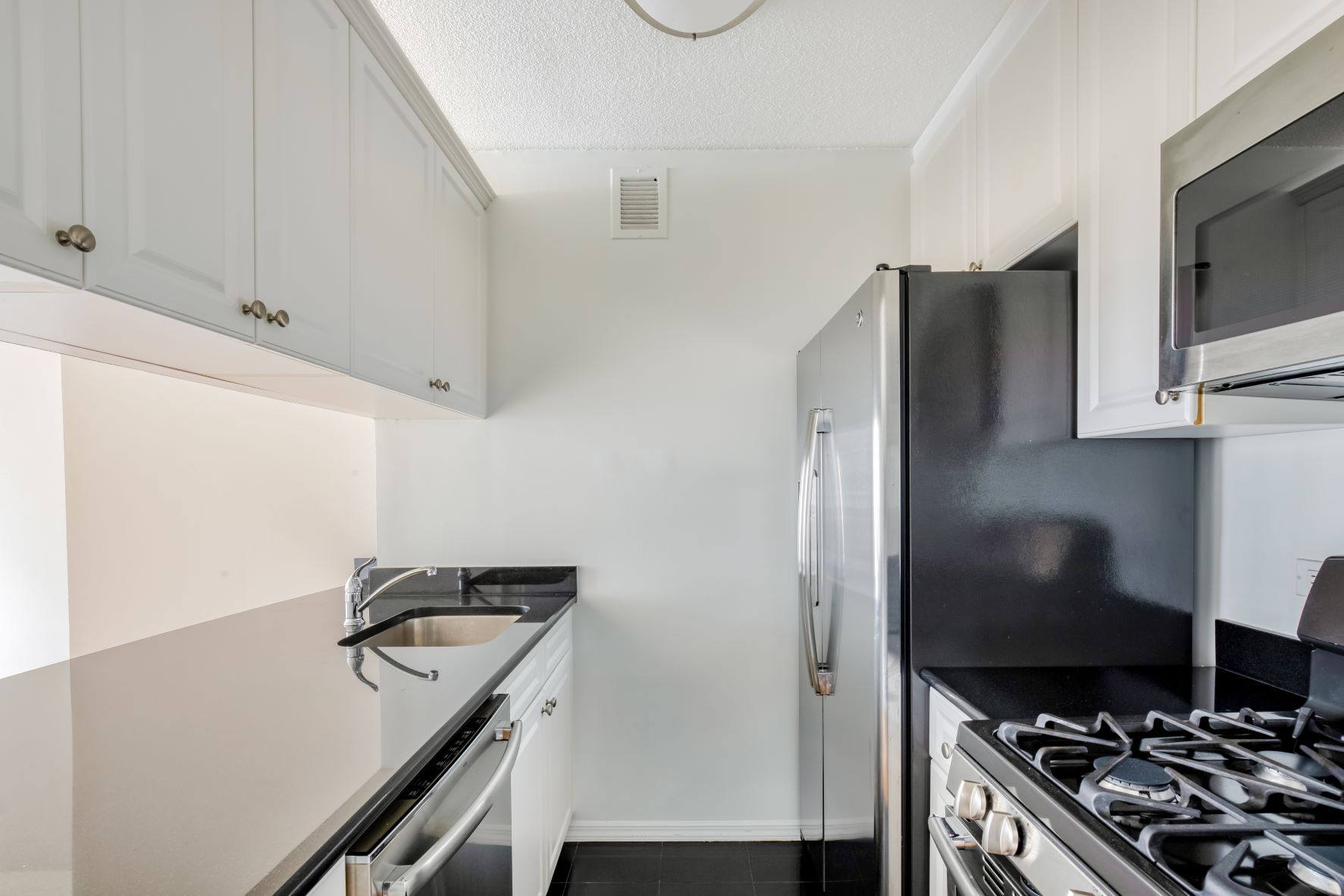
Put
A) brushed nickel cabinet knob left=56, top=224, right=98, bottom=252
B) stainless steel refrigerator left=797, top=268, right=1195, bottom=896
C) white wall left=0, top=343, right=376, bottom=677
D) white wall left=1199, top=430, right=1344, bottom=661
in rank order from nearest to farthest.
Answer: brushed nickel cabinet knob left=56, top=224, right=98, bottom=252
white wall left=1199, top=430, right=1344, bottom=661
stainless steel refrigerator left=797, top=268, right=1195, bottom=896
white wall left=0, top=343, right=376, bottom=677

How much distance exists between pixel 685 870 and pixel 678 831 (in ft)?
0.59

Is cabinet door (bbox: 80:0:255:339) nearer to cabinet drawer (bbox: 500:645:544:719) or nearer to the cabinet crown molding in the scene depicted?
the cabinet crown molding

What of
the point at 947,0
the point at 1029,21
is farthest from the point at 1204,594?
the point at 947,0

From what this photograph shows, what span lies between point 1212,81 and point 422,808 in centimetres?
176

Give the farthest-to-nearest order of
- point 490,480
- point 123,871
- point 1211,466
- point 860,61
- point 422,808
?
point 490,480 → point 860,61 → point 1211,466 → point 422,808 → point 123,871

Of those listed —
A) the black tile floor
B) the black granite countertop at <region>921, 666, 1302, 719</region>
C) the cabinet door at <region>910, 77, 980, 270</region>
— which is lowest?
the black tile floor

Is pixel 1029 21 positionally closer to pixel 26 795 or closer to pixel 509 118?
pixel 509 118

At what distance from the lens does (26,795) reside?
837 mm

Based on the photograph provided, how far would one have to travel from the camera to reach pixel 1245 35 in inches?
38.5

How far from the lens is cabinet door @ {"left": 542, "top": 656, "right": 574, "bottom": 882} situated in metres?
1.91

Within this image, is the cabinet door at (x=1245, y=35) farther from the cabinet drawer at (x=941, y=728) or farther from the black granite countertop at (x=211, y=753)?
the black granite countertop at (x=211, y=753)

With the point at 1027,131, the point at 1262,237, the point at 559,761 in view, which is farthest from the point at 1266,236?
the point at 559,761

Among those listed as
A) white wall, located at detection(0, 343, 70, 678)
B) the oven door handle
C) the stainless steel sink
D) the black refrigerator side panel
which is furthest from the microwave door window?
white wall, located at detection(0, 343, 70, 678)

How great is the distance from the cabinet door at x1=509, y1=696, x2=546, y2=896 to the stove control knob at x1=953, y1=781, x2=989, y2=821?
3.23ft
